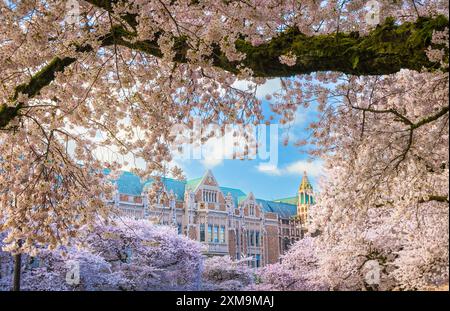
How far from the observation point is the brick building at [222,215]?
23312 mm

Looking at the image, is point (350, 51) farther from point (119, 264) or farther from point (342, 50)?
point (119, 264)

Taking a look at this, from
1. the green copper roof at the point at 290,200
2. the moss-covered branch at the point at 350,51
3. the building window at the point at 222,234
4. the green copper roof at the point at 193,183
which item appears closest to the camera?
the moss-covered branch at the point at 350,51

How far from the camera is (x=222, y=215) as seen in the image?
27.3 meters

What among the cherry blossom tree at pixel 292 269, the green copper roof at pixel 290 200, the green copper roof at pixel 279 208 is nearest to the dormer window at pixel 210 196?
the green copper roof at pixel 279 208

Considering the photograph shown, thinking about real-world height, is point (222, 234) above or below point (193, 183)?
below

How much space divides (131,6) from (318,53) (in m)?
1.53

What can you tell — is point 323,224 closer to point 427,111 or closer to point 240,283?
point 427,111

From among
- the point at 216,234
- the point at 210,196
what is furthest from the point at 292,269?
the point at 210,196

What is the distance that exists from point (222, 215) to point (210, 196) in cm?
120

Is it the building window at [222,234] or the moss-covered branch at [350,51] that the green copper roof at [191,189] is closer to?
the building window at [222,234]

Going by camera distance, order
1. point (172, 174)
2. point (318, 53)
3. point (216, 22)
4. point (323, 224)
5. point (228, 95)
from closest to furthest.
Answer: point (318, 53) → point (216, 22) → point (172, 174) → point (228, 95) → point (323, 224)

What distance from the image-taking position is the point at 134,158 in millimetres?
5535

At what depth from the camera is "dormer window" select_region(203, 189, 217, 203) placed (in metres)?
27.1

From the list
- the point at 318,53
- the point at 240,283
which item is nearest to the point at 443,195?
the point at 318,53
